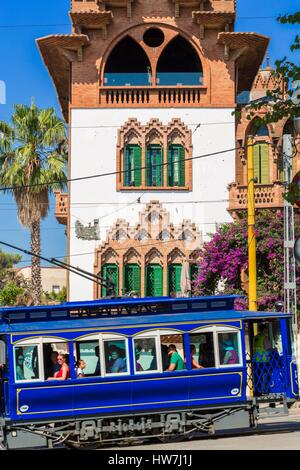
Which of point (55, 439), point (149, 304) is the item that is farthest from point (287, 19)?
point (55, 439)

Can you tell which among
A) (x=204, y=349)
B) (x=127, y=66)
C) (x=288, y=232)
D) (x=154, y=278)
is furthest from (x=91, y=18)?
(x=204, y=349)

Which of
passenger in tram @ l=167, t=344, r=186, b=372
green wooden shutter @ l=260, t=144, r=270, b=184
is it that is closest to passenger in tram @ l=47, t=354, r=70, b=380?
passenger in tram @ l=167, t=344, r=186, b=372

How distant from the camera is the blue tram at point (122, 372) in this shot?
64.3 ft

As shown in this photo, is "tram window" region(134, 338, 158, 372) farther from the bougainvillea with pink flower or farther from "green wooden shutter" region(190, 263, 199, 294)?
"green wooden shutter" region(190, 263, 199, 294)

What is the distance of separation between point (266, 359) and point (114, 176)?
18703 mm

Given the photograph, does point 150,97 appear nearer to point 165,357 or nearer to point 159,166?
point 159,166

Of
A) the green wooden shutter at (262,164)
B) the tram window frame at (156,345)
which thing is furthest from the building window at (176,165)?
the tram window frame at (156,345)

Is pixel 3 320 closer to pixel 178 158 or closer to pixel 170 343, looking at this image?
pixel 170 343

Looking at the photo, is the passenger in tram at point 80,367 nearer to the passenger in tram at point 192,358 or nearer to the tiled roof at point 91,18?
the passenger in tram at point 192,358

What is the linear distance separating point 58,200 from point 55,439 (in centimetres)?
2058

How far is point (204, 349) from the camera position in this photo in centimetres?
2050

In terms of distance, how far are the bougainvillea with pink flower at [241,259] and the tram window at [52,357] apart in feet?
54.8
